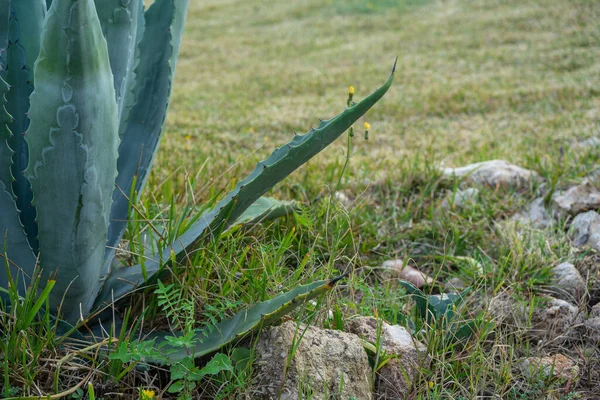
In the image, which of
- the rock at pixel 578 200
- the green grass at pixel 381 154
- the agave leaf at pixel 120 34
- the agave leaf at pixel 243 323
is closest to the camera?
the agave leaf at pixel 243 323

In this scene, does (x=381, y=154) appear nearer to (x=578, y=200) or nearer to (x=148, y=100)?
(x=578, y=200)

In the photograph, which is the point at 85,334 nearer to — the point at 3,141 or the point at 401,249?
the point at 3,141

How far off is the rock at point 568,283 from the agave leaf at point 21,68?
5.26 feet

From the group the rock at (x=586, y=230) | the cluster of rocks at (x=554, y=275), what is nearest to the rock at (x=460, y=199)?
the cluster of rocks at (x=554, y=275)

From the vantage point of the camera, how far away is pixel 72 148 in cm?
129

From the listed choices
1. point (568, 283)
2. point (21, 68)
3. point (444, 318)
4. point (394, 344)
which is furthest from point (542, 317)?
point (21, 68)

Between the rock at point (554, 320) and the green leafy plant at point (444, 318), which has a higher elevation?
the green leafy plant at point (444, 318)

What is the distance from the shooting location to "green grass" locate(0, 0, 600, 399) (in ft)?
5.24

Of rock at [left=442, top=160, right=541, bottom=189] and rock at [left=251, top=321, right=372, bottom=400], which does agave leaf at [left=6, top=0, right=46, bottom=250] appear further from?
rock at [left=442, top=160, right=541, bottom=189]

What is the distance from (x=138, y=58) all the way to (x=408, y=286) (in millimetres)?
980

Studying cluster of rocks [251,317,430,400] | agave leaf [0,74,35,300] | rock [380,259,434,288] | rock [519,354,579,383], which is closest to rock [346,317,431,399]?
cluster of rocks [251,317,430,400]

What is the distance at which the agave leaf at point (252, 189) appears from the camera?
1.38m

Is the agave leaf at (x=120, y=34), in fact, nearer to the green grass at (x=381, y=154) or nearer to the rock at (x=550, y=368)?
the green grass at (x=381, y=154)

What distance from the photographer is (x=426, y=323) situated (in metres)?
1.62
